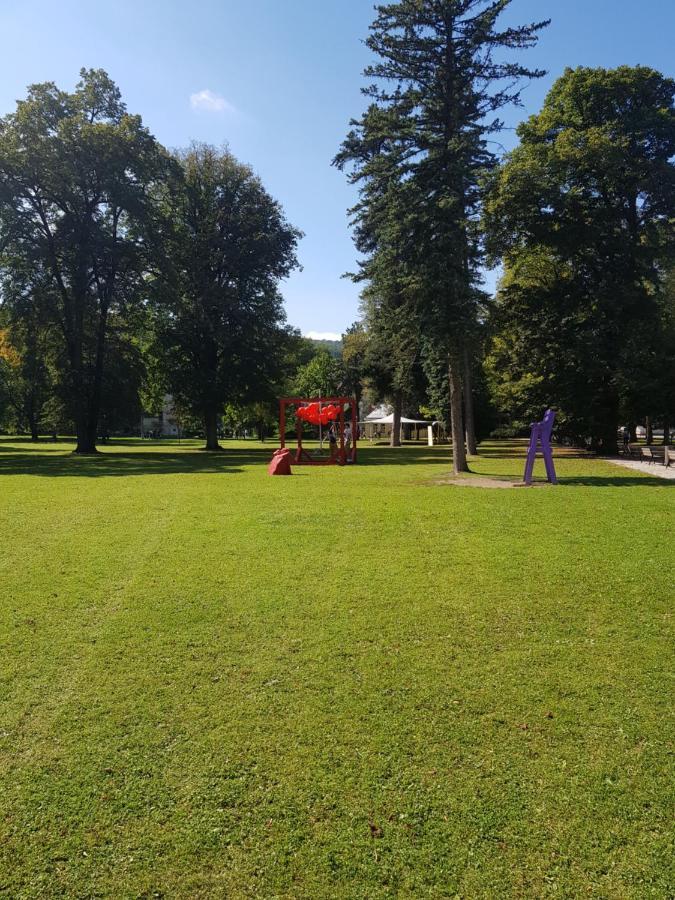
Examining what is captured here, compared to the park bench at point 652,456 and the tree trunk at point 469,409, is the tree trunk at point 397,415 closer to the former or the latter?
the tree trunk at point 469,409

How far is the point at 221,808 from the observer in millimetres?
3090

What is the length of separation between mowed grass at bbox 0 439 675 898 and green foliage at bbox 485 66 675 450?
1872 centimetres

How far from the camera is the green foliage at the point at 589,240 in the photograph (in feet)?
78.9

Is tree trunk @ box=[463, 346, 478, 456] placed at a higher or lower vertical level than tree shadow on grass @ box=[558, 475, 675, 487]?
higher

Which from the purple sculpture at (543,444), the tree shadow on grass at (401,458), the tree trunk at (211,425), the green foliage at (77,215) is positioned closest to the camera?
the purple sculpture at (543,444)

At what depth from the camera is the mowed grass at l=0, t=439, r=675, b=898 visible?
2764mm

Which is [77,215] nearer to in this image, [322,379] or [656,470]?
[322,379]

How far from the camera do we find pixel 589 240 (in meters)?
26.1

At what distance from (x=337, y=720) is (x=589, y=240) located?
27.1 meters

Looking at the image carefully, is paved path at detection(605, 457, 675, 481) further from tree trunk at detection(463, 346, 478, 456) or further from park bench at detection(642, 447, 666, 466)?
tree trunk at detection(463, 346, 478, 456)

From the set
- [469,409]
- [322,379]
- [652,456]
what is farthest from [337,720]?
[322,379]

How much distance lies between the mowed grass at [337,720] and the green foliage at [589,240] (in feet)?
61.4

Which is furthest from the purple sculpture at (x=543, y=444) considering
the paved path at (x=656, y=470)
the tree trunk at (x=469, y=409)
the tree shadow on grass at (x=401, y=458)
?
the tree trunk at (x=469, y=409)

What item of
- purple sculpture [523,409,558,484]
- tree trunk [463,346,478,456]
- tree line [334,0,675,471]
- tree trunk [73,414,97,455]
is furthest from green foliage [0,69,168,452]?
purple sculpture [523,409,558,484]
